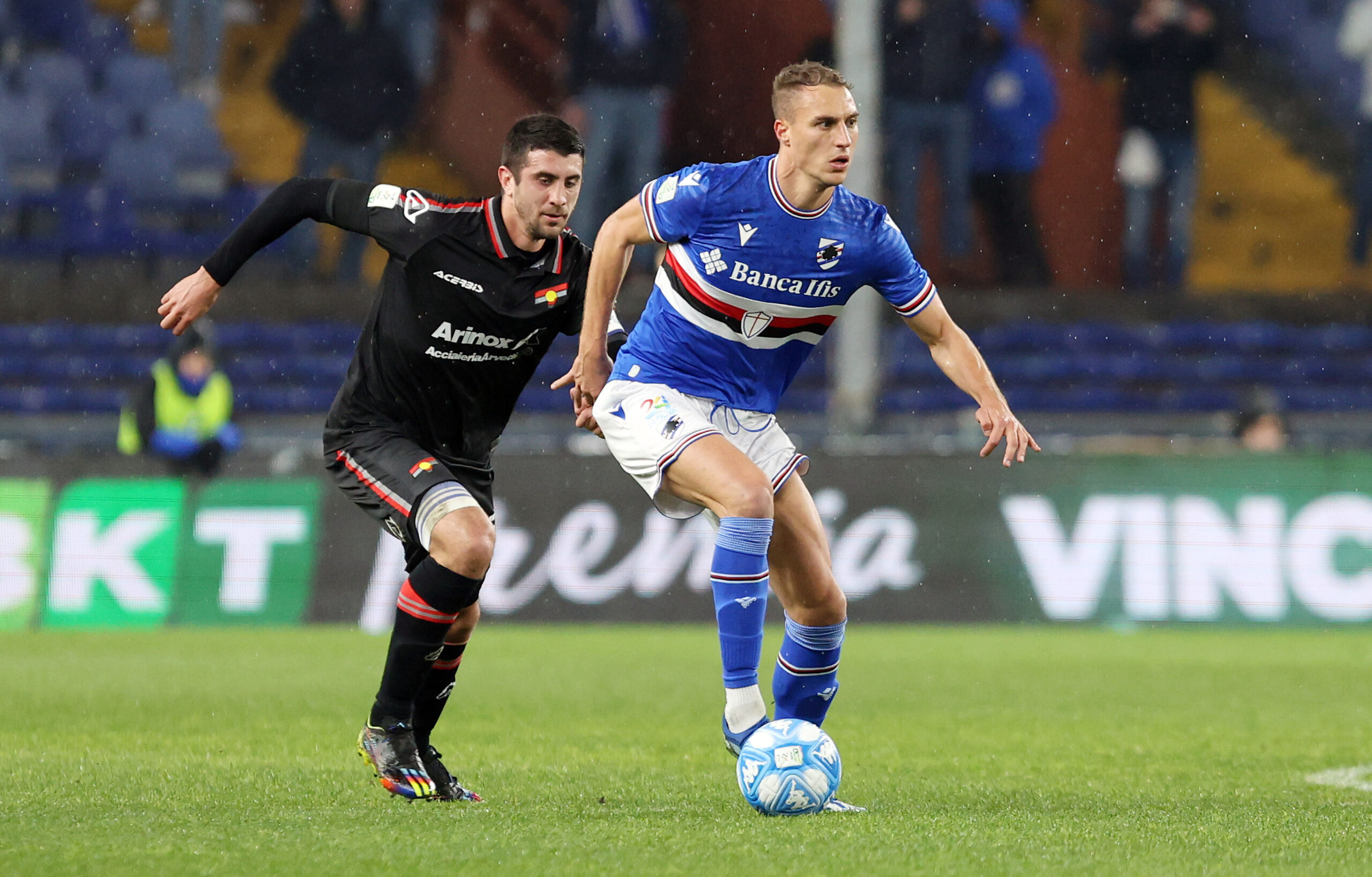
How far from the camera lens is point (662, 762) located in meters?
6.47

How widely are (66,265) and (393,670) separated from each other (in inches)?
599

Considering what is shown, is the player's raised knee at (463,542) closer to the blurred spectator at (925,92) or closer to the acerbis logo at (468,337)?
the acerbis logo at (468,337)

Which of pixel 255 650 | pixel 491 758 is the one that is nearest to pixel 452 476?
pixel 491 758

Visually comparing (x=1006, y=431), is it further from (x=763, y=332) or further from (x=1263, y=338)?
(x=1263, y=338)

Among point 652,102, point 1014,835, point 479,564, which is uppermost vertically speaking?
point 652,102

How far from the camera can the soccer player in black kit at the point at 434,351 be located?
5.60 metres

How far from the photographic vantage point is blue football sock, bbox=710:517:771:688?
5.43 meters

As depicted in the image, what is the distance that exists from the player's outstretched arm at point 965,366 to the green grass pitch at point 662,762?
1.14 metres

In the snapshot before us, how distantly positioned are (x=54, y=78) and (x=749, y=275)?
53.7ft

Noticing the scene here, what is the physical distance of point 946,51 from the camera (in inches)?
680

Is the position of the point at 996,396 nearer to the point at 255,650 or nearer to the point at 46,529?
the point at 255,650

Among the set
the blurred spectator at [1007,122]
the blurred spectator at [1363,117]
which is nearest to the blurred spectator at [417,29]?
the blurred spectator at [1007,122]

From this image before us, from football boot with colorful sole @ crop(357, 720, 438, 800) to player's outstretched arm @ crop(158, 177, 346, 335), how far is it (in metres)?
1.38

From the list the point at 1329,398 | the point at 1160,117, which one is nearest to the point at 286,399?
the point at 1160,117
